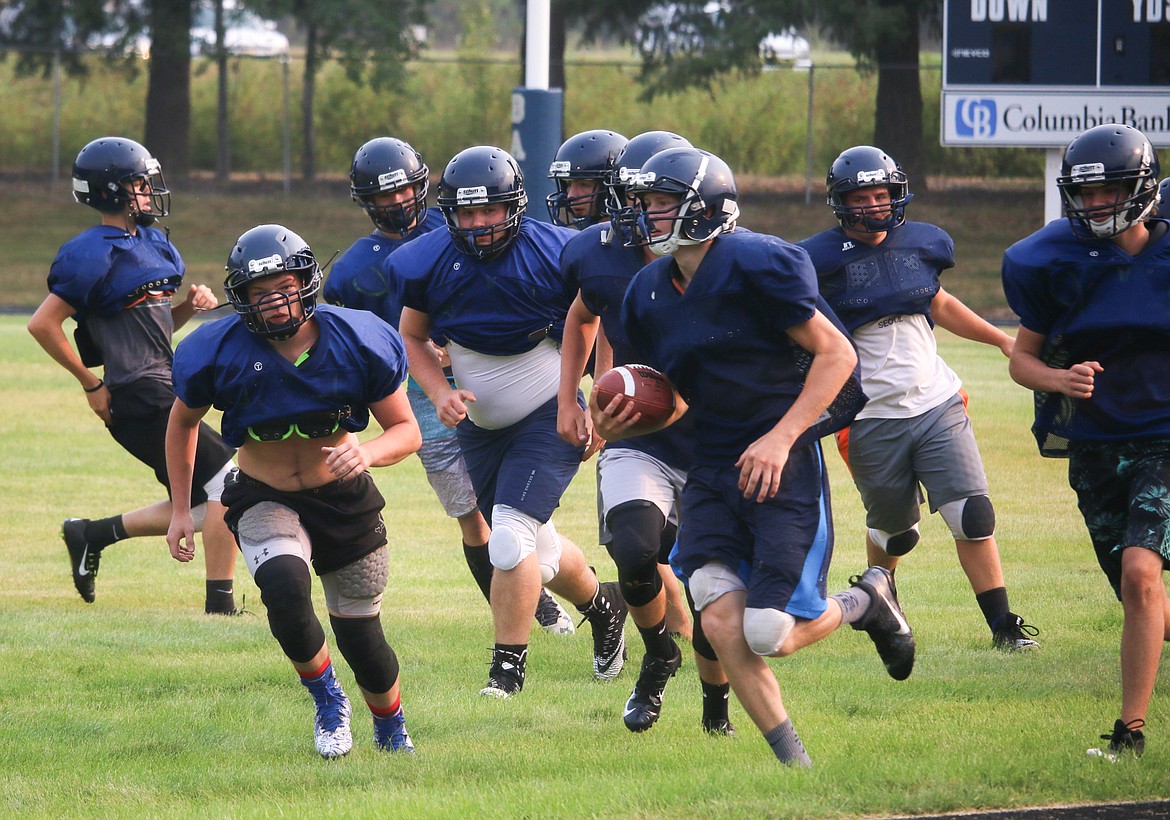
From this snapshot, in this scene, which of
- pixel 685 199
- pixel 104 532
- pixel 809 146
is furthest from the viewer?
pixel 809 146

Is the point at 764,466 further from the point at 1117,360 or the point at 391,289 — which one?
the point at 391,289

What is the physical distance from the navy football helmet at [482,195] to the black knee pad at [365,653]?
1.59 meters

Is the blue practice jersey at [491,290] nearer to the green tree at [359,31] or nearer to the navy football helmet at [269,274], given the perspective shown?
the navy football helmet at [269,274]

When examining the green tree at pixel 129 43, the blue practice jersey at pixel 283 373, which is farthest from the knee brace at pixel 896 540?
the green tree at pixel 129 43

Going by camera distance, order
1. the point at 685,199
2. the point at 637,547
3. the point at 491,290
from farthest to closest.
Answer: the point at 491,290 → the point at 637,547 → the point at 685,199

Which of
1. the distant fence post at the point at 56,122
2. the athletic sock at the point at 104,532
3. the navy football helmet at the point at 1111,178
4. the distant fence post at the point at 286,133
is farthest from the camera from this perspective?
the distant fence post at the point at 286,133

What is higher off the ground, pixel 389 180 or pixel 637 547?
pixel 389 180

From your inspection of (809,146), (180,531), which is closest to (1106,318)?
(180,531)

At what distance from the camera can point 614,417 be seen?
4578 mm

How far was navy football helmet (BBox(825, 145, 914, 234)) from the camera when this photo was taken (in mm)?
5941

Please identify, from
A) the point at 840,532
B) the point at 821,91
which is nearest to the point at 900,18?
the point at 821,91

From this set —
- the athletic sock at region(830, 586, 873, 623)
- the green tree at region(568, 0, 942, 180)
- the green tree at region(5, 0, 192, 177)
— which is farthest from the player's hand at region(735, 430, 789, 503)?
the green tree at region(5, 0, 192, 177)

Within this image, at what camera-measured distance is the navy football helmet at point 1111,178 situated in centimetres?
454

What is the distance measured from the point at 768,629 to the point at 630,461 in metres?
1.36
